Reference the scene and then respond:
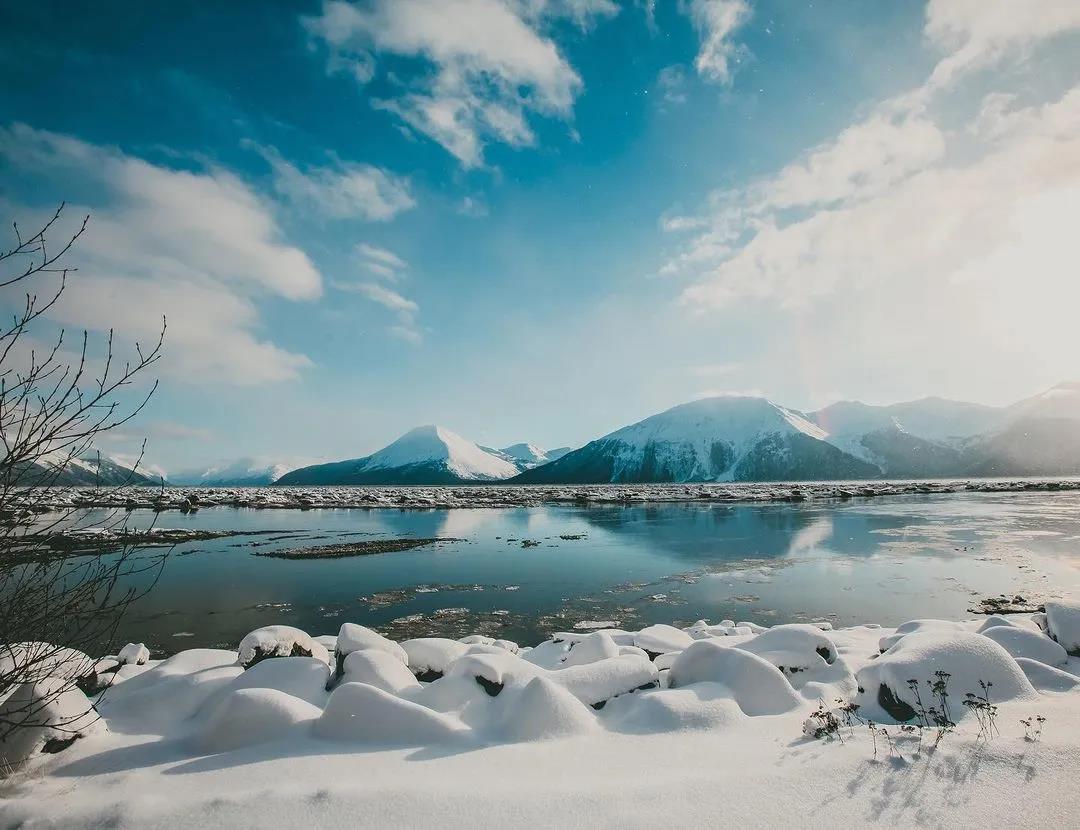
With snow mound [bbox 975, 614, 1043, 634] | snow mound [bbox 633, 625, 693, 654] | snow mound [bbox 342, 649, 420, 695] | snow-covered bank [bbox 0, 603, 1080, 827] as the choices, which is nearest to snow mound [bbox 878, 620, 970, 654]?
snow mound [bbox 975, 614, 1043, 634]

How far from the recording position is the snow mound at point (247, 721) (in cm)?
562

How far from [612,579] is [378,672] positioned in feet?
47.1

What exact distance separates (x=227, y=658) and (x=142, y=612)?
10.7m

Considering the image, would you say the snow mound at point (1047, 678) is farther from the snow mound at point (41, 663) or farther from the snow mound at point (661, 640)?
the snow mound at point (41, 663)

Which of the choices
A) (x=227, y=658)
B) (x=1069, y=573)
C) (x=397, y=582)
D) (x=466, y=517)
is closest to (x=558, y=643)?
(x=227, y=658)

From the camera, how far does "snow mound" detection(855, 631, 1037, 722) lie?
632 centimetres

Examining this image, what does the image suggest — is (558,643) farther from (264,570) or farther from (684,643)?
(264,570)

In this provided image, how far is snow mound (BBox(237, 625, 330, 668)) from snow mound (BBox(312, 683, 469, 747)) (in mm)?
2877

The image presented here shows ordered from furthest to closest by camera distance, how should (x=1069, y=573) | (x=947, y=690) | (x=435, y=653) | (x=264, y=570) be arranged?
(x=264, y=570) < (x=1069, y=573) < (x=435, y=653) < (x=947, y=690)

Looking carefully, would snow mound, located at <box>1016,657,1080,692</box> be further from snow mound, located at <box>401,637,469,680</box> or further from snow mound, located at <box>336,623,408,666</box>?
snow mound, located at <box>336,623,408,666</box>

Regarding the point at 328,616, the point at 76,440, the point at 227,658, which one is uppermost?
the point at 76,440

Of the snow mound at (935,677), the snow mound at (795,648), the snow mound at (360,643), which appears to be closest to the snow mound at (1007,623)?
the snow mound at (935,677)

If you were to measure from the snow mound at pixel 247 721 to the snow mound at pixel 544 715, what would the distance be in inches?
93.9

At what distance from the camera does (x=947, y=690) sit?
21.0ft
